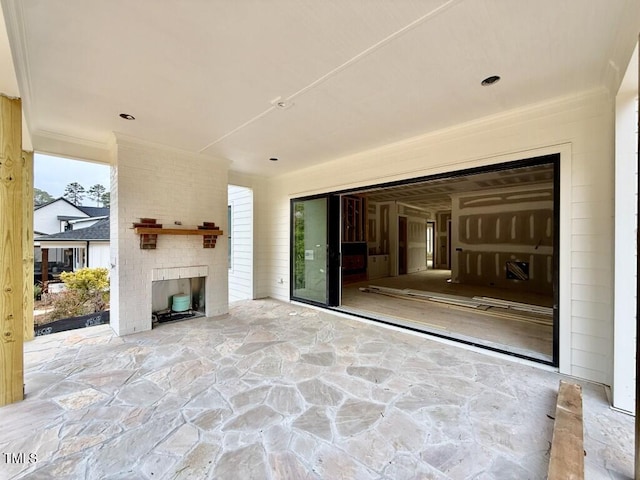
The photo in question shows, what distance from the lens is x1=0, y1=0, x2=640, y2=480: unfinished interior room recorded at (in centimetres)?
177

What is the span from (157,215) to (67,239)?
6.12 metres

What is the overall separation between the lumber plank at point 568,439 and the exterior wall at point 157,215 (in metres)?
4.70

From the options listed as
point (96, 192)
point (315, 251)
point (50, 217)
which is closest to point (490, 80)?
point (315, 251)

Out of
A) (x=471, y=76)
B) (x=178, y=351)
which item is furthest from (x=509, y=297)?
(x=178, y=351)

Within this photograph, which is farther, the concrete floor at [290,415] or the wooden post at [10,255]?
the wooden post at [10,255]

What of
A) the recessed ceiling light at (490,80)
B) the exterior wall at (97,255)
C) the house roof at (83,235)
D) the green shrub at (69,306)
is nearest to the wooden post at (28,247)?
the green shrub at (69,306)

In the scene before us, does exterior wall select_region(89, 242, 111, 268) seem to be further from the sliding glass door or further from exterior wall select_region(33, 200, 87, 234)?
the sliding glass door

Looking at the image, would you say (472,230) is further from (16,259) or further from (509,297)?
(16,259)

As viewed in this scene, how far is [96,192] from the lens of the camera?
1845 cm

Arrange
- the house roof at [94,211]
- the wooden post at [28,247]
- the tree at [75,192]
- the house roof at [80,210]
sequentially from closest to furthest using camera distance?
the wooden post at [28,247], the house roof at [80,210], the house roof at [94,211], the tree at [75,192]

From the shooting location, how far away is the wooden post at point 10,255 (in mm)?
2330

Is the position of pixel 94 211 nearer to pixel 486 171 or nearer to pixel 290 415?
pixel 290 415

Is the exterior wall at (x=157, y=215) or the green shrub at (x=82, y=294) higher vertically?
the exterior wall at (x=157, y=215)

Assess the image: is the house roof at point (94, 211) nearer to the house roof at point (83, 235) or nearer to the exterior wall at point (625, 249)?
the house roof at point (83, 235)
